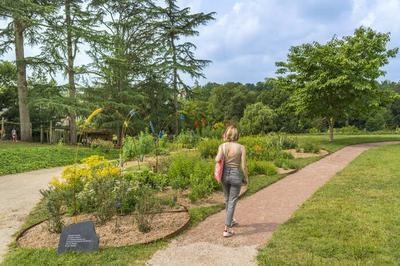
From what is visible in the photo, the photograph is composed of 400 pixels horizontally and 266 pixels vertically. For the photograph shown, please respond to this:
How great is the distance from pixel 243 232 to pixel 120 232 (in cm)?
171

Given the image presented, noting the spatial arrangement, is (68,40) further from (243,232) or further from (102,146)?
(243,232)

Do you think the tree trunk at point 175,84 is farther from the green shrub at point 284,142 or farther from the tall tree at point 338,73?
the green shrub at point 284,142

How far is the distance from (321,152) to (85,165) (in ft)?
37.5

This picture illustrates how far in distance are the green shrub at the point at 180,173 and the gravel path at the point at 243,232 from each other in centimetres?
126

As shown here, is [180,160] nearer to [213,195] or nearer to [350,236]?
[213,195]

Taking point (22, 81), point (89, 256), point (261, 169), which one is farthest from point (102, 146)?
point (89, 256)

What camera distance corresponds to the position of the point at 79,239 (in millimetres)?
4305

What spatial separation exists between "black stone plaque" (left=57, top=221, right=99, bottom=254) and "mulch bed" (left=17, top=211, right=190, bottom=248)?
0.68 feet

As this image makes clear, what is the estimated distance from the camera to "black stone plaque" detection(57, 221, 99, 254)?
4.27 m

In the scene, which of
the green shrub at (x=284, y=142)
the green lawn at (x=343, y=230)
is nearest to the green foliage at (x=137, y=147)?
the green shrub at (x=284, y=142)

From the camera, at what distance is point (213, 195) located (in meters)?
6.99

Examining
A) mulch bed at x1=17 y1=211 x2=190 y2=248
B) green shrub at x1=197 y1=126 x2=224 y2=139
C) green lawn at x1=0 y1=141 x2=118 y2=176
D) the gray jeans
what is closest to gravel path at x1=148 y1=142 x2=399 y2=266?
mulch bed at x1=17 y1=211 x2=190 y2=248

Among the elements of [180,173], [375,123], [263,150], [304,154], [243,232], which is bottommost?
[243,232]

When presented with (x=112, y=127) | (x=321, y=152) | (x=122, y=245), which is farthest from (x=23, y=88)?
(x=122, y=245)
